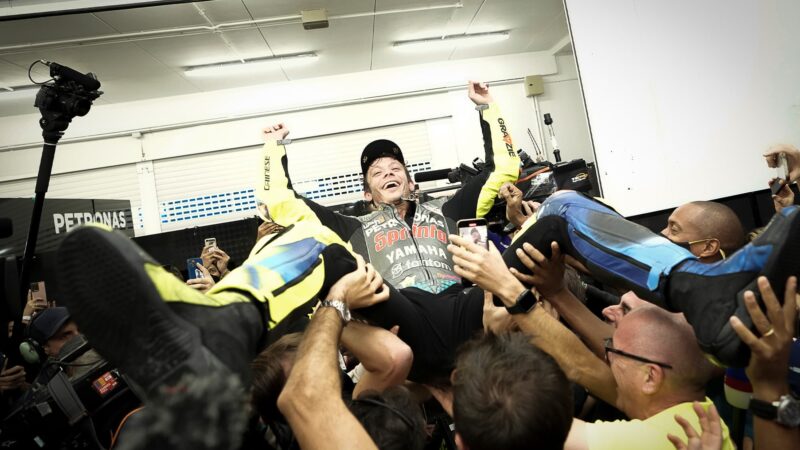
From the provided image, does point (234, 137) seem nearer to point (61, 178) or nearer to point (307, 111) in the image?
point (307, 111)

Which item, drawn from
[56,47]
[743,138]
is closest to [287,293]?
[743,138]

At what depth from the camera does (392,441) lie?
1255 mm

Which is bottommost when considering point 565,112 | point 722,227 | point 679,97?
point 722,227

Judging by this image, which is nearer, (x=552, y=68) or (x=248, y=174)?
(x=248, y=174)

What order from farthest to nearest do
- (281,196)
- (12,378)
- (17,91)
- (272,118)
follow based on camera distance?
(272,118), (17,91), (12,378), (281,196)

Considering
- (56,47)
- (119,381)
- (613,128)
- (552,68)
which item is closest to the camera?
(119,381)

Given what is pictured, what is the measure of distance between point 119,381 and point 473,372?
1.36m

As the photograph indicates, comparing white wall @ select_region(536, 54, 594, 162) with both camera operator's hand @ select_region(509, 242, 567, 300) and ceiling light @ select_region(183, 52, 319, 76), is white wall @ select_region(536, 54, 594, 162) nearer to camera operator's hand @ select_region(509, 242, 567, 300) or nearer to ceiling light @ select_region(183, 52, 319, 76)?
ceiling light @ select_region(183, 52, 319, 76)

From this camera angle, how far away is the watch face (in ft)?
4.07

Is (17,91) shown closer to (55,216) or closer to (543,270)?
(55,216)

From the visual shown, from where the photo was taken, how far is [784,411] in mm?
→ 1247

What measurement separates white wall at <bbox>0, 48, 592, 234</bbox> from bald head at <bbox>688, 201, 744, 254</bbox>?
555 centimetres

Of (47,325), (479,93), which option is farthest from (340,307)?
(47,325)

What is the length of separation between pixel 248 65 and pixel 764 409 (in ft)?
21.8
